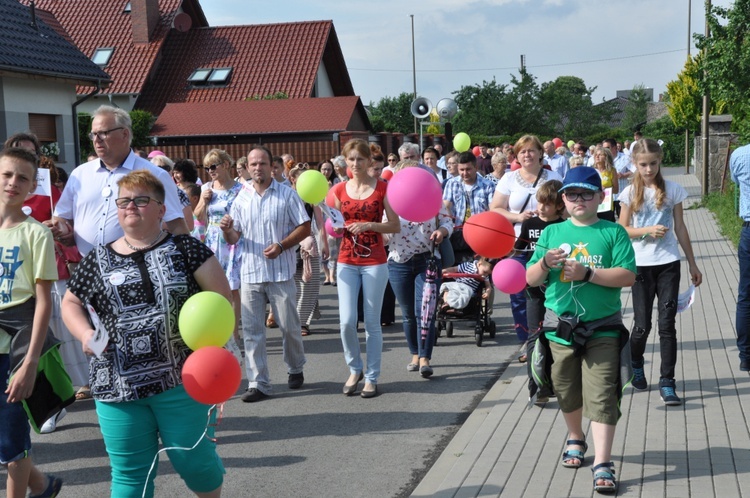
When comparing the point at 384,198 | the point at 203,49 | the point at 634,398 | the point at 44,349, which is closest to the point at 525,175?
the point at 384,198

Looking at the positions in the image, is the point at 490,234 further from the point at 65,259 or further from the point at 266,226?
the point at 65,259

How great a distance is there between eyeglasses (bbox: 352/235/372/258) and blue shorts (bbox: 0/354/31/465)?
329cm

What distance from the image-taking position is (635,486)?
16.5 ft

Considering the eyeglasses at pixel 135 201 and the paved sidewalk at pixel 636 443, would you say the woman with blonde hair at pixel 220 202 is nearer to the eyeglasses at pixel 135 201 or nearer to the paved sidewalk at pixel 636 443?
the paved sidewalk at pixel 636 443

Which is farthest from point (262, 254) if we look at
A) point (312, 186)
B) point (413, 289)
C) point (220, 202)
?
point (220, 202)

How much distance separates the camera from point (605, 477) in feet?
16.3

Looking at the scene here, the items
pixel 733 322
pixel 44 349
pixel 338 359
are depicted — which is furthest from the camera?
pixel 733 322

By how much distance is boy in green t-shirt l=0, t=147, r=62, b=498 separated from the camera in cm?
448

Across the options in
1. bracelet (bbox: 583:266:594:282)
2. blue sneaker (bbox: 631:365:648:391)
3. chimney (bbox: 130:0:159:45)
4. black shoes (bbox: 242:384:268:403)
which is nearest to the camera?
bracelet (bbox: 583:266:594:282)

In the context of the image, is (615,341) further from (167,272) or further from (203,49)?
(203,49)

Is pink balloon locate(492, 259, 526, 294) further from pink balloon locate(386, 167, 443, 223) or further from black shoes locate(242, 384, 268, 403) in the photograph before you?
black shoes locate(242, 384, 268, 403)

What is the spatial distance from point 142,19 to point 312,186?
37.7 meters

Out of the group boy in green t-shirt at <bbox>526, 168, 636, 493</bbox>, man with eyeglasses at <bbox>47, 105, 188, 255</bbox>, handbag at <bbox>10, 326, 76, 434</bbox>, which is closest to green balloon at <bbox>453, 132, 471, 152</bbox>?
man with eyeglasses at <bbox>47, 105, 188, 255</bbox>

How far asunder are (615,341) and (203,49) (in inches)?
1622
